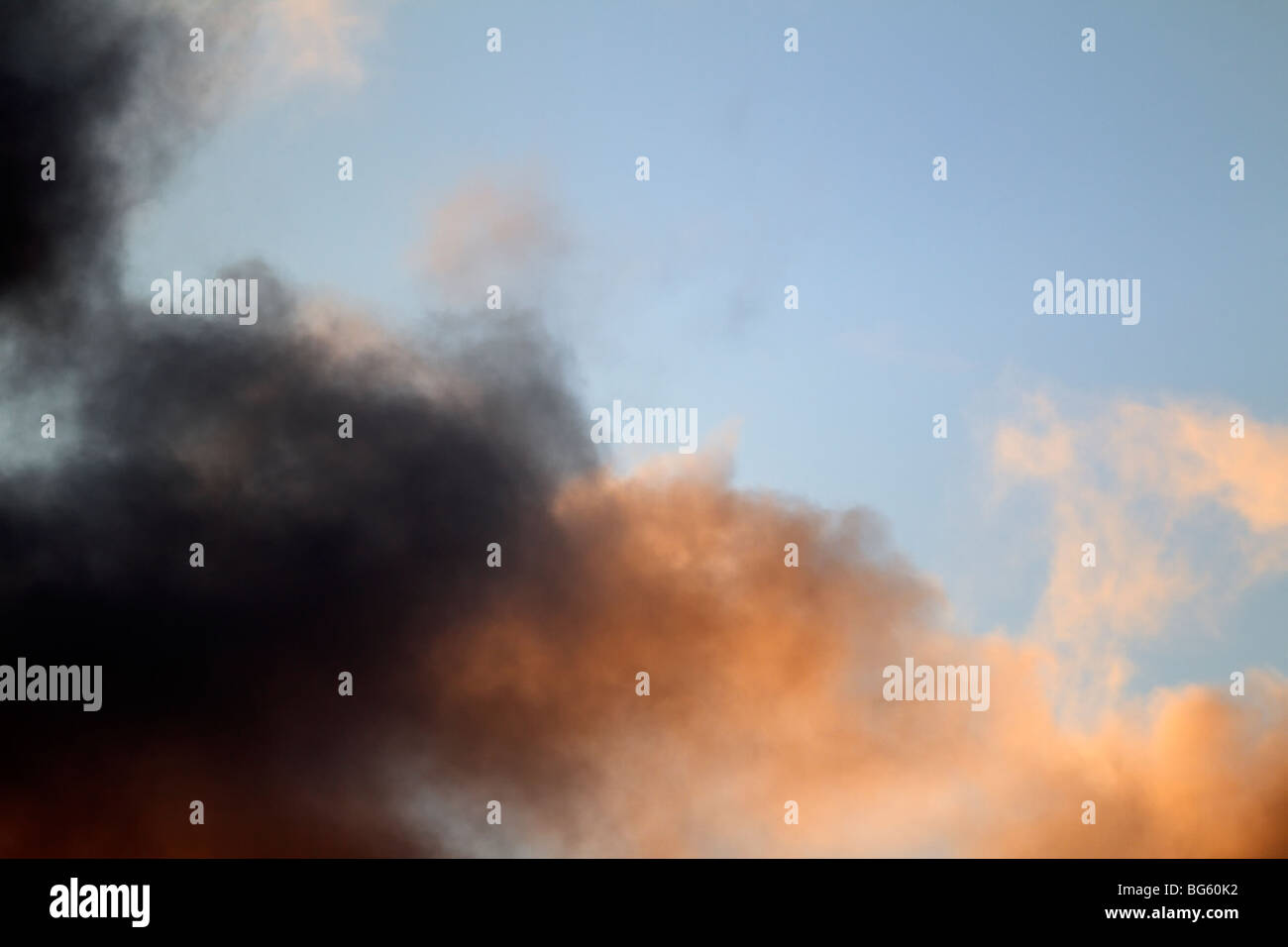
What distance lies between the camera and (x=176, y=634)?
73.0ft
